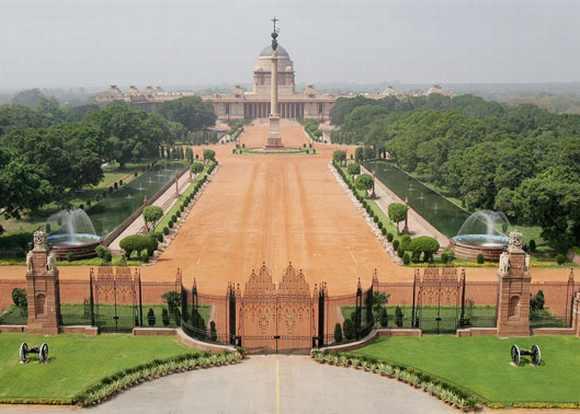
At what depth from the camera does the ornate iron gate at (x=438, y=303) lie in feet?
83.5

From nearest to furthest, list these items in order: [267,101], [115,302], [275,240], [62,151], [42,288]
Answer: [42,288] → [115,302] → [275,240] → [62,151] → [267,101]

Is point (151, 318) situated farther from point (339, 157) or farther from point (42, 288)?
point (339, 157)

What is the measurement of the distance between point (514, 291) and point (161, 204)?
31507mm

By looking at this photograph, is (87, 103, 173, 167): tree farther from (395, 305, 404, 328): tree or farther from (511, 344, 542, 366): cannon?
(511, 344, 542, 366): cannon

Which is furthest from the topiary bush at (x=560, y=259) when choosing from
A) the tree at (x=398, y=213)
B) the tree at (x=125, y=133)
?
the tree at (x=125, y=133)

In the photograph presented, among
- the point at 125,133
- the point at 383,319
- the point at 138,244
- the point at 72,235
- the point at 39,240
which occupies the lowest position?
the point at 72,235

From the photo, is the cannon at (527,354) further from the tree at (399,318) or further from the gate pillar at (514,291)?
the tree at (399,318)

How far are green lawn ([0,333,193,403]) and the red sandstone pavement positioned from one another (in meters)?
7.04

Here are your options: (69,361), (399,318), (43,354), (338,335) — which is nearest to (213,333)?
(338,335)

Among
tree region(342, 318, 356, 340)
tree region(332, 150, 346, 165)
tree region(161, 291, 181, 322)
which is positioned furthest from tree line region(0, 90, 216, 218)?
tree region(342, 318, 356, 340)

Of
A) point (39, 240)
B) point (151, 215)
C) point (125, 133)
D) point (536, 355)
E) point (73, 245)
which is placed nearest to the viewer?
point (536, 355)

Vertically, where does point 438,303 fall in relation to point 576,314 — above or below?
below

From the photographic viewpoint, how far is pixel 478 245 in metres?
37.1

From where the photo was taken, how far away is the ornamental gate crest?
925 inches
